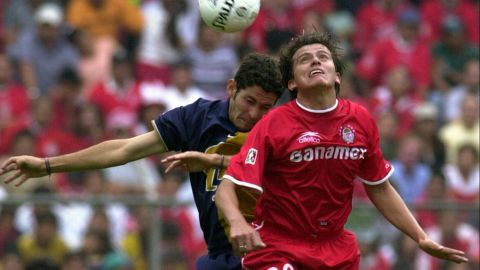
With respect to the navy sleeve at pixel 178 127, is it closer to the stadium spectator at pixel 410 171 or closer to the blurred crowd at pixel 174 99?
the blurred crowd at pixel 174 99

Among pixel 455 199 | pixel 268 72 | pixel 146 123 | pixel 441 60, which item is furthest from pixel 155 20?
pixel 268 72

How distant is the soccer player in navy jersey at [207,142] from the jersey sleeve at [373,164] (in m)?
0.59

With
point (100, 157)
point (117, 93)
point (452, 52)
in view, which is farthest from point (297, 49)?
point (452, 52)

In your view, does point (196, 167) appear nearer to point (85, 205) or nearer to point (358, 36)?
point (85, 205)

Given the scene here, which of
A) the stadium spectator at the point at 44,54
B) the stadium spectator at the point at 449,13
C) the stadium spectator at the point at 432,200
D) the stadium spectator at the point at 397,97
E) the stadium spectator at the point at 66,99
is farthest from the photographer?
the stadium spectator at the point at 449,13

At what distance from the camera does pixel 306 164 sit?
691 cm

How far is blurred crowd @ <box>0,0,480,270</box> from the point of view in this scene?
11.4 m

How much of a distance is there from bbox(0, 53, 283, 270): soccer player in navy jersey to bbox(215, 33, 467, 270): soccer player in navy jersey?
0.29 m

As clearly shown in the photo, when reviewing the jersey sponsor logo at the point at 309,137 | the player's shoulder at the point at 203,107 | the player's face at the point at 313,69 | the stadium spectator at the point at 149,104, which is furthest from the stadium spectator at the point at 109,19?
the jersey sponsor logo at the point at 309,137

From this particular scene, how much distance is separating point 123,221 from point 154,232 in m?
0.29

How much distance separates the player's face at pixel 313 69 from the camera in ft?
22.8

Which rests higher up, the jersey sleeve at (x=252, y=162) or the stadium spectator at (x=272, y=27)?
the stadium spectator at (x=272, y=27)

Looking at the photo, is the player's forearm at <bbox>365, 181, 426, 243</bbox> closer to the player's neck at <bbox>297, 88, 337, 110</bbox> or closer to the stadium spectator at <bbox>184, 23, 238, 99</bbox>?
the player's neck at <bbox>297, 88, 337, 110</bbox>

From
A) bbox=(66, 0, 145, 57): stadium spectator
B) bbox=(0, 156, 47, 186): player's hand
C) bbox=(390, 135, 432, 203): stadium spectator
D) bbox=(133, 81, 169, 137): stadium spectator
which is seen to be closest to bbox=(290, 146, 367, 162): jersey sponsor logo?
bbox=(0, 156, 47, 186): player's hand
